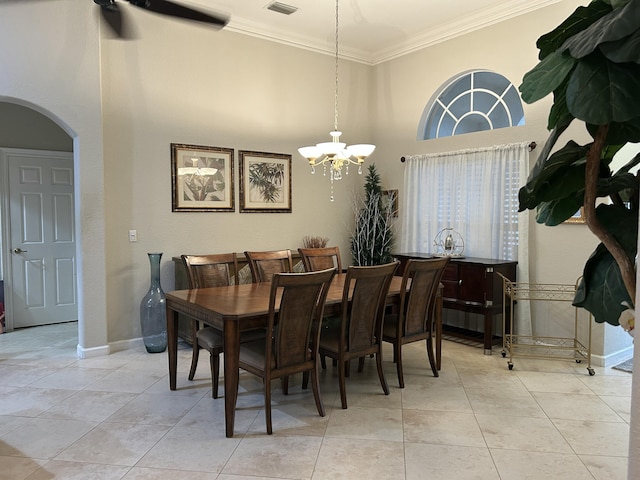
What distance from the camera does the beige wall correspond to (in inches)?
166

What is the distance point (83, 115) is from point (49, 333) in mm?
2641

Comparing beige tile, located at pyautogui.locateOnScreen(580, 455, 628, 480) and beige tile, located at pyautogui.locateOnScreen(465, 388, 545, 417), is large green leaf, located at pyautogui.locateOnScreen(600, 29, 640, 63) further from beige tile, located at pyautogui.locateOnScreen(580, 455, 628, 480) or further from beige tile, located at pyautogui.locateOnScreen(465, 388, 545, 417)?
beige tile, located at pyautogui.locateOnScreen(465, 388, 545, 417)

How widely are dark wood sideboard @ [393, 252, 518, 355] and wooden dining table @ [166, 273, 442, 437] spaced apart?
794mm

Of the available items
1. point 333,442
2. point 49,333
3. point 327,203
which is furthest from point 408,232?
point 49,333

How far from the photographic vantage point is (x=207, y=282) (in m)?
4.00

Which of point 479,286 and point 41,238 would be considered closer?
point 479,286

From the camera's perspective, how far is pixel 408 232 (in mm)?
5867

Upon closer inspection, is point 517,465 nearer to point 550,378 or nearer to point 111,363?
point 550,378

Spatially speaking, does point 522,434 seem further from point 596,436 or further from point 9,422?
point 9,422

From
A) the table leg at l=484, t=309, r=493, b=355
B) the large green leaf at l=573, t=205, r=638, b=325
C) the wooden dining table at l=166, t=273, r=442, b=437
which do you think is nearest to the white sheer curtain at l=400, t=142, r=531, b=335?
the table leg at l=484, t=309, r=493, b=355

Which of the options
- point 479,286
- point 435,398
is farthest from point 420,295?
point 479,286

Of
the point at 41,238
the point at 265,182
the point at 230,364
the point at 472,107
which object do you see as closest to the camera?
the point at 230,364

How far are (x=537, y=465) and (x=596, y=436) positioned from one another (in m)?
0.61

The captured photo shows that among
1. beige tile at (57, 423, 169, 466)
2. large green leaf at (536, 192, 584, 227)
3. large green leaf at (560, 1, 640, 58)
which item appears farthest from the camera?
beige tile at (57, 423, 169, 466)
